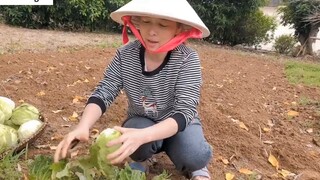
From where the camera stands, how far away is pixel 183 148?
94.3 inches

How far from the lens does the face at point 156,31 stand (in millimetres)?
2203

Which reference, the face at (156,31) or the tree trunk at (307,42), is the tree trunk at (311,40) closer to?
the tree trunk at (307,42)

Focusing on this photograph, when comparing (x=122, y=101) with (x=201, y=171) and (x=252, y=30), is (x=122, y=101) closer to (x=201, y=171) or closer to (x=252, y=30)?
(x=201, y=171)

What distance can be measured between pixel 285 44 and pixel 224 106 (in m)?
7.22

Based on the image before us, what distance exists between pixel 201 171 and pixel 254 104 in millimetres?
1971

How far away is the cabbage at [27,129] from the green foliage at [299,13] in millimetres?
8587

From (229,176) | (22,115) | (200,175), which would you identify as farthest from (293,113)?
(22,115)

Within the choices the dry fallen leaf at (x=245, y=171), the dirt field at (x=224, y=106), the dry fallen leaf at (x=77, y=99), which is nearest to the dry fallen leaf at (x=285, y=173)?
the dirt field at (x=224, y=106)

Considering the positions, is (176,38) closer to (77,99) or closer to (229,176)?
(229,176)

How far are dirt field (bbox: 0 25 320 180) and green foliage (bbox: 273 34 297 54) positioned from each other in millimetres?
4292

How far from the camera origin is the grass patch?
6.01 m

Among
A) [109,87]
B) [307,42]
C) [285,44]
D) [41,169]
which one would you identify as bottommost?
[285,44]

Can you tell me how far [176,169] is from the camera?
2.69 meters

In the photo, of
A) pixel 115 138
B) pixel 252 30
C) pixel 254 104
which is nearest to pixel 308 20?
pixel 252 30
